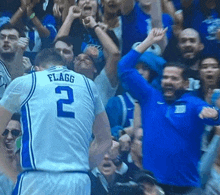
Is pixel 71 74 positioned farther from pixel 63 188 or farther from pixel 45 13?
pixel 45 13

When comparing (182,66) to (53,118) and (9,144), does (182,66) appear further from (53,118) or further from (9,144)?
(9,144)

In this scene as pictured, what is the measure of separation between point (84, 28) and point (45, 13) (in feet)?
1.26

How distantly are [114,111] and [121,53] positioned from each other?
0.45 m

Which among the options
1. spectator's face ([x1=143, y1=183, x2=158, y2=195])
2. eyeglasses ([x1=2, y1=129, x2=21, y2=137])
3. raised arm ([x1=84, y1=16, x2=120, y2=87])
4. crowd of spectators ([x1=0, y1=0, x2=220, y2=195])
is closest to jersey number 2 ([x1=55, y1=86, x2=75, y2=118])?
crowd of spectators ([x1=0, y1=0, x2=220, y2=195])

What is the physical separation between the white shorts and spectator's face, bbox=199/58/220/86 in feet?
3.88

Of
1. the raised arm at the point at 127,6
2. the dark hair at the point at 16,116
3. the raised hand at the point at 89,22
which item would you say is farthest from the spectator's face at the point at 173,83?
the dark hair at the point at 16,116

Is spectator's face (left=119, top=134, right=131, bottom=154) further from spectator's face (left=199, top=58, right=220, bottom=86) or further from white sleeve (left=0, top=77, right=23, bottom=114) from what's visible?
white sleeve (left=0, top=77, right=23, bottom=114)

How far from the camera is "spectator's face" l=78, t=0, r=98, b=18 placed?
379 centimetres

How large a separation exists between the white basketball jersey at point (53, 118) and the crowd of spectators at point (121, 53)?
18.3 inches

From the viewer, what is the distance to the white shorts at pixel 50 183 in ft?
9.32

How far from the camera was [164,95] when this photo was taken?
133 inches

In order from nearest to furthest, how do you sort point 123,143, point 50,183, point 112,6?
point 50,183 < point 123,143 < point 112,6

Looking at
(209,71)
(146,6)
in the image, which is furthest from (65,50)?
(209,71)

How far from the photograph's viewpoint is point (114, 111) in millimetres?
3594
